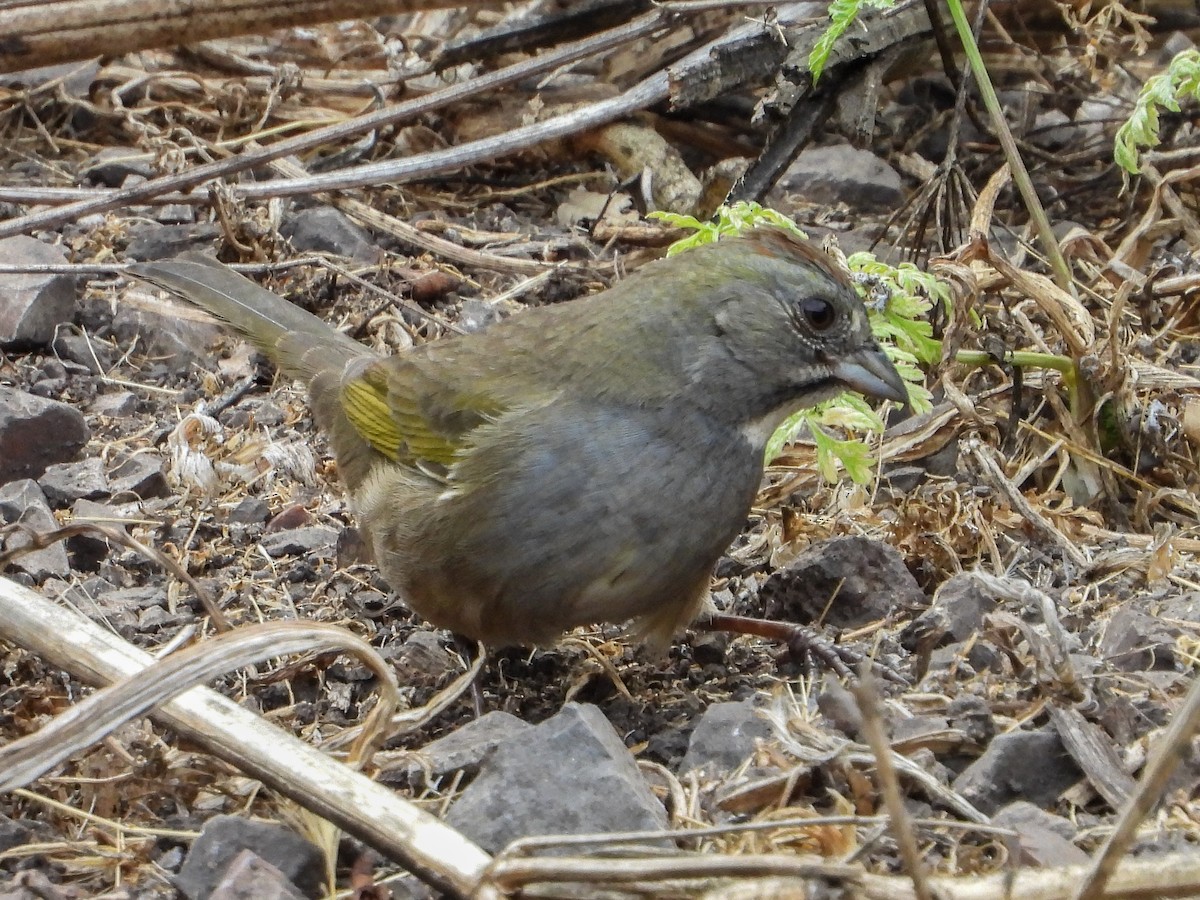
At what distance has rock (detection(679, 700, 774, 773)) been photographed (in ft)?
10.4

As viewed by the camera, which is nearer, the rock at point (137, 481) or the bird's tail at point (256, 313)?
the rock at point (137, 481)

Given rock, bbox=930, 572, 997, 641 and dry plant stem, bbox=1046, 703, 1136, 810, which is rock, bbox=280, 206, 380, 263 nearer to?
rock, bbox=930, 572, 997, 641

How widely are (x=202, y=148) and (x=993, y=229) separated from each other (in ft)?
11.3

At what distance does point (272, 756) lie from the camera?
2623mm

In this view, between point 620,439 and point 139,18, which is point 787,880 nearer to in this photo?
point 620,439

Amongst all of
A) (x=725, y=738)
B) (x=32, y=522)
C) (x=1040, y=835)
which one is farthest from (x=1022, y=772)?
(x=32, y=522)

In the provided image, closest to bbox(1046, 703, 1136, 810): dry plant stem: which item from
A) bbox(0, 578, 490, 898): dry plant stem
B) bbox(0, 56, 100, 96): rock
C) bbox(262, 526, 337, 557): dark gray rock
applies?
bbox(0, 578, 490, 898): dry plant stem

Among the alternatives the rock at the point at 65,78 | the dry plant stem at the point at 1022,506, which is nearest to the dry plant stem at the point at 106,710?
the dry plant stem at the point at 1022,506

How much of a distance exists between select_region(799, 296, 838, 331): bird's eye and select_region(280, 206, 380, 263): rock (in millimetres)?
2871

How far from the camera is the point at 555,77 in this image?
6938 millimetres

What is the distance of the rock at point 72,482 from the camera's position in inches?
185

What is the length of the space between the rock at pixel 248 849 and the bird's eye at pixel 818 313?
1.76 meters

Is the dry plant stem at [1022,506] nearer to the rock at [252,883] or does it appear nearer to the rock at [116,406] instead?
the rock at [252,883]

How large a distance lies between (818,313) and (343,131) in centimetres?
305
